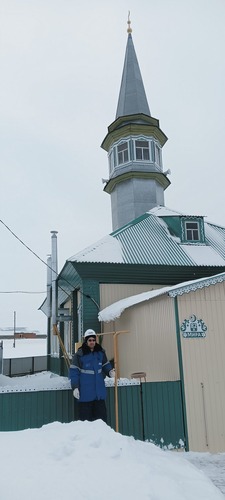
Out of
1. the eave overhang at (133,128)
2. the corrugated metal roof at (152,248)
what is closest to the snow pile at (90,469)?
the corrugated metal roof at (152,248)

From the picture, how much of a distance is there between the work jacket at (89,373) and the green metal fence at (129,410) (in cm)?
60

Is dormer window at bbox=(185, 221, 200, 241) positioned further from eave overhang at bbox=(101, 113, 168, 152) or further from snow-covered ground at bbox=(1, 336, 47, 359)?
snow-covered ground at bbox=(1, 336, 47, 359)

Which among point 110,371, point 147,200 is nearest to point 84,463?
point 110,371

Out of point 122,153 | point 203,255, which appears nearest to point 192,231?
point 203,255

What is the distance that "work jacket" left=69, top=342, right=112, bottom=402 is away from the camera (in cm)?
699

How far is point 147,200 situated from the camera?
2109 cm

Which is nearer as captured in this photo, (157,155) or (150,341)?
(150,341)

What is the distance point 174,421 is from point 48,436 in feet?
9.65

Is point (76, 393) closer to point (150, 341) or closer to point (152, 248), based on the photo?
point (150, 341)

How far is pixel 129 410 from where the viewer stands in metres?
7.52

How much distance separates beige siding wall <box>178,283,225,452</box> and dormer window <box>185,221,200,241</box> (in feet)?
24.4

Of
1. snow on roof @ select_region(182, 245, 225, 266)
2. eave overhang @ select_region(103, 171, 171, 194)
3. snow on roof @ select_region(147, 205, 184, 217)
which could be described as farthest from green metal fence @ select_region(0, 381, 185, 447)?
eave overhang @ select_region(103, 171, 171, 194)

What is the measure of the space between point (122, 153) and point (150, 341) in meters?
14.7

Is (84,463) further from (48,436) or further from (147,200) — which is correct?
(147,200)
